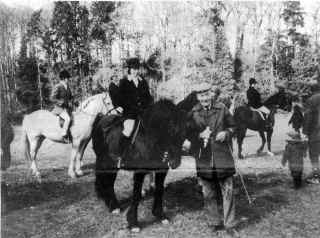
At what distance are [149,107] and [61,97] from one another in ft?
6.22

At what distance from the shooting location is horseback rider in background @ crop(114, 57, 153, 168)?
484 cm

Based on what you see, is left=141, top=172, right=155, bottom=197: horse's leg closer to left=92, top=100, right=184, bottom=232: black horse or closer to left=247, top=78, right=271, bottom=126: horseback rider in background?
left=92, top=100, right=184, bottom=232: black horse

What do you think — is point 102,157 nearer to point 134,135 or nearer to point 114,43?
point 134,135

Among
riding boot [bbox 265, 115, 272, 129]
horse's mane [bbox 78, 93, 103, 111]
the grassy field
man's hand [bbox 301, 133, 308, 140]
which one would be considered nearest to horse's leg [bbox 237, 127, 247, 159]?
the grassy field

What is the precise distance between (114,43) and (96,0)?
729 millimetres

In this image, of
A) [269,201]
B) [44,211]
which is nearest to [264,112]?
[269,201]

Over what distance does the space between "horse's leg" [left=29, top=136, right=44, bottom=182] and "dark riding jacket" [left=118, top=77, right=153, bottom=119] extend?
1.97m

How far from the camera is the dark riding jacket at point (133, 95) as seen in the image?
491 cm

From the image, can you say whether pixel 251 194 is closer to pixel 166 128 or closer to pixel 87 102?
pixel 166 128

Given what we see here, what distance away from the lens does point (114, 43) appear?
525cm

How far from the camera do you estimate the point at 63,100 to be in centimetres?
574

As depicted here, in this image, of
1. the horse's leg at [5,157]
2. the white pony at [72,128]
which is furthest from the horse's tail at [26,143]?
the horse's leg at [5,157]

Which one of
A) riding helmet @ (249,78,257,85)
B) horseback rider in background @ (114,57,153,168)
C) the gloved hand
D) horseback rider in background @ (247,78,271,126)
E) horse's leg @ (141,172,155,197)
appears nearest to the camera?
the gloved hand

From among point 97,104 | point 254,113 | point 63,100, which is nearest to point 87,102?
point 97,104
